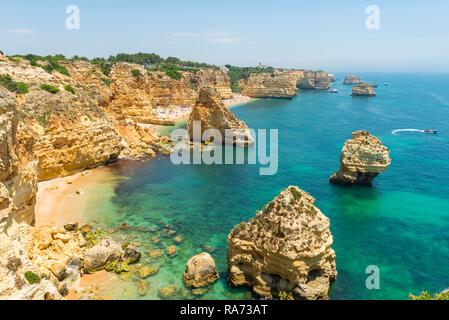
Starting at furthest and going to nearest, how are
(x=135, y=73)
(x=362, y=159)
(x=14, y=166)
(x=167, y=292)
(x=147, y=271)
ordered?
(x=135, y=73)
(x=362, y=159)
(x=147, y=271)
(x=167, y=292)
(x=14, y=166)

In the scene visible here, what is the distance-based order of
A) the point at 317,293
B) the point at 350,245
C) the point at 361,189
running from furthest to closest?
the point at 361,189 < the point at 350,245 < the point at 317,293

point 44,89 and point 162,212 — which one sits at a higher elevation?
point 44,89

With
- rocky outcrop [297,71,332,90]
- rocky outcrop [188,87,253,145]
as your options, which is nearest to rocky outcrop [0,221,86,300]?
rocky outcrop [188,87,253,145]

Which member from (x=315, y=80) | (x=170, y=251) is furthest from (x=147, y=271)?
(x=315, y=80)

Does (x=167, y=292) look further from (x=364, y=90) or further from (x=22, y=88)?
(x=364, y=90)
